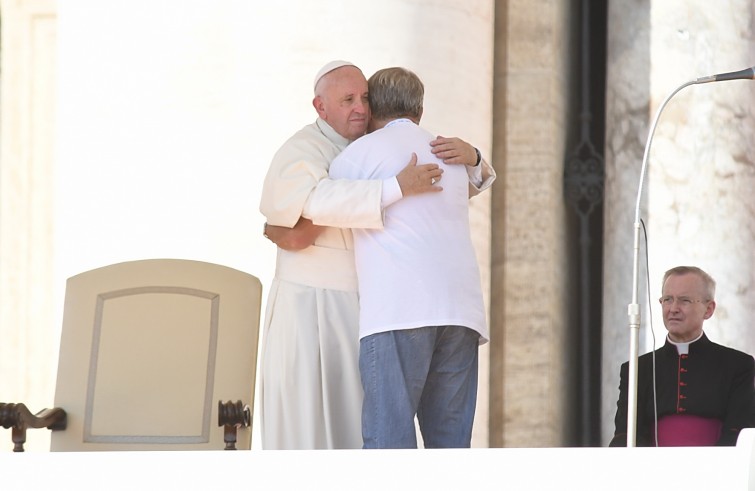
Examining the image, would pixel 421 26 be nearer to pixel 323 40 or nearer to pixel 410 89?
pixel 323 40

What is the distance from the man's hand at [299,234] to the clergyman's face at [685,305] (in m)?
1.37

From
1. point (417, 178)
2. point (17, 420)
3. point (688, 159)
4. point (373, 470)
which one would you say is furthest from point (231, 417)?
point (688, 159)

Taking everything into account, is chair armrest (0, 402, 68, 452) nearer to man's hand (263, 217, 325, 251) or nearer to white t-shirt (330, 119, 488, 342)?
man's hand (263, 217, 325, 251)

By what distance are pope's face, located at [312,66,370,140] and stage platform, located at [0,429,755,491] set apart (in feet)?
7.17

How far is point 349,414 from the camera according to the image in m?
5.52

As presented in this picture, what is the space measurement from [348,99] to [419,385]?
3.11ft

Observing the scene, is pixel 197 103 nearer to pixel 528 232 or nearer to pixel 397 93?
pixel 528 232

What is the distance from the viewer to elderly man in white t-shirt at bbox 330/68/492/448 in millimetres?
5141

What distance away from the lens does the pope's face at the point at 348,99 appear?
18.2 ft

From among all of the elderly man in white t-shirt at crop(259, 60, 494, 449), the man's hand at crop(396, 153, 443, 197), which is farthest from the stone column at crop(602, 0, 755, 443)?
the man's hand at crop(396, 153, 443, 197)

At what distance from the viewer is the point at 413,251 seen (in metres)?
5.21

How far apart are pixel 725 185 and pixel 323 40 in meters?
1.64

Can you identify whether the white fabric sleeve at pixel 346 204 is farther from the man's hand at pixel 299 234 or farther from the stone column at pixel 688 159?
the stone column at pixel 688 159

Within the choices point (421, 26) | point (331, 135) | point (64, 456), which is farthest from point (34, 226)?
point (64, 456)
